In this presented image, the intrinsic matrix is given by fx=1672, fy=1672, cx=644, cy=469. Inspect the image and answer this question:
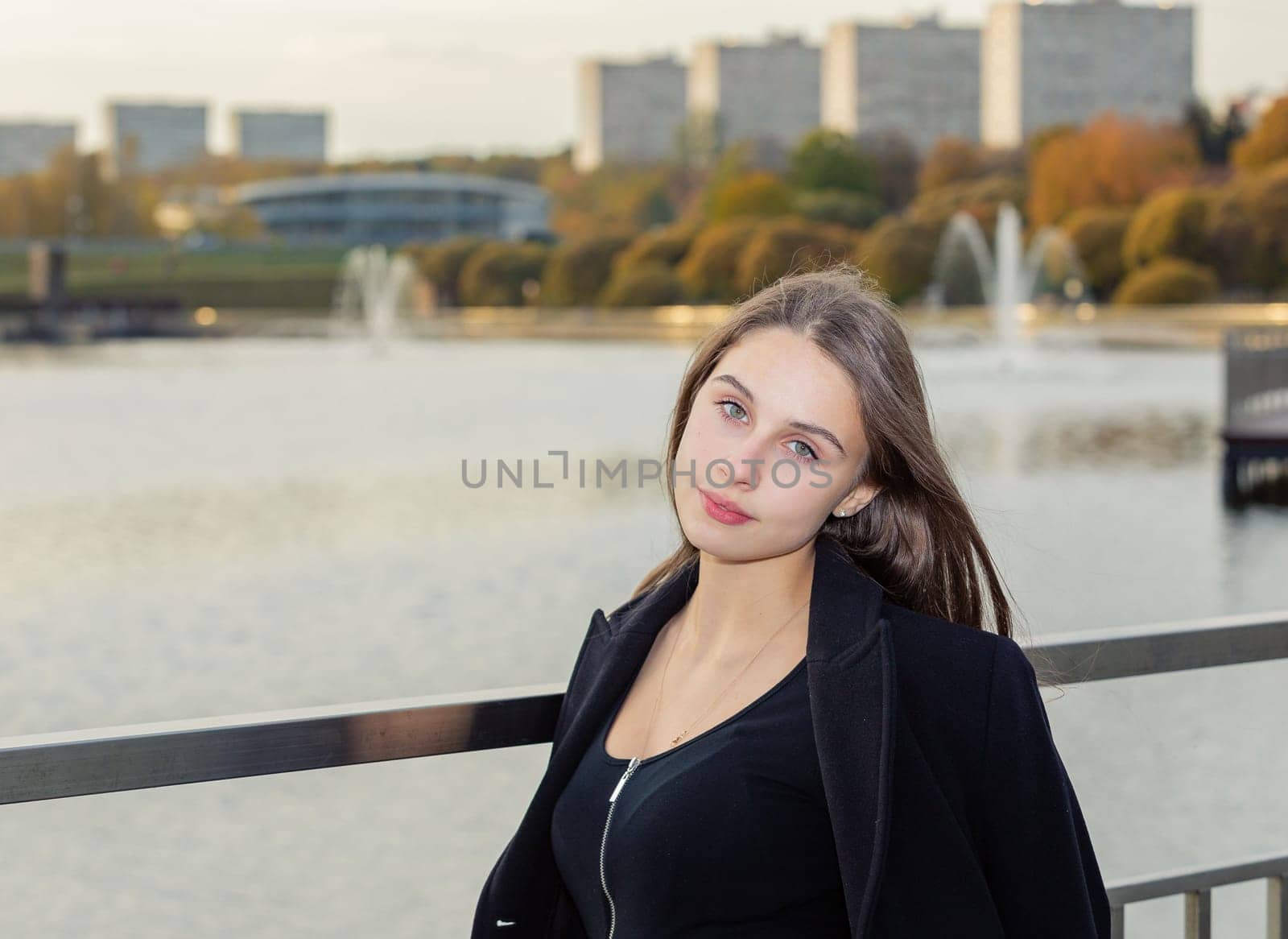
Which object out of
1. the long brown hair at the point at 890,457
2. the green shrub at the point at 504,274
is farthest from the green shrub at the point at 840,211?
the long brown hair at the point at 890,457

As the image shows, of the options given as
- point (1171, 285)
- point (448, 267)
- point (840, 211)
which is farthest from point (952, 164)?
point (1171, 285)

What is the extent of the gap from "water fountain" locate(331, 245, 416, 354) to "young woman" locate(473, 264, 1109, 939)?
73232 mm

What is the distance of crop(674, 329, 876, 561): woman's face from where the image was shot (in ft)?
6.14

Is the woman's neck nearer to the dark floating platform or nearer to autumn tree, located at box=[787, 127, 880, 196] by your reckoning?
the dark floating platform

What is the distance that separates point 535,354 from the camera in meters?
54.8

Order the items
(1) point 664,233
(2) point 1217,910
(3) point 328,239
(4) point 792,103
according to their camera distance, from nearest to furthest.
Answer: (2) point 1217,910 → (1) point 664,233 → (3) point 328,239 → (4) point 792,103

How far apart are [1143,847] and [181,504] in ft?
60.3

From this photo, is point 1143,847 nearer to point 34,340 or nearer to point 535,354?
point 535,354

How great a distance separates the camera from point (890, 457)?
6.28ft

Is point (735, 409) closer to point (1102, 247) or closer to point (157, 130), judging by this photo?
point (1102, 247)

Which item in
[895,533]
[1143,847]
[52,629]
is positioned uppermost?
[895,533]

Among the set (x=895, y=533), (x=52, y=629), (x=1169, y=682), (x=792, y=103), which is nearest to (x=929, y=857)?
(x=895, y=533)

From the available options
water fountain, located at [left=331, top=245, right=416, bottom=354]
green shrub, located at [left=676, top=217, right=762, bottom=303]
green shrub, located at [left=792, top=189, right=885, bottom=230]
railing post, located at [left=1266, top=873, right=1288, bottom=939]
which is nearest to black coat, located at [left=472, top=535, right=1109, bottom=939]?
railing post, located at [left=1266, top=873, right=1288, bottom=939]

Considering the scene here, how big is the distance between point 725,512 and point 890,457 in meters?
0.20
